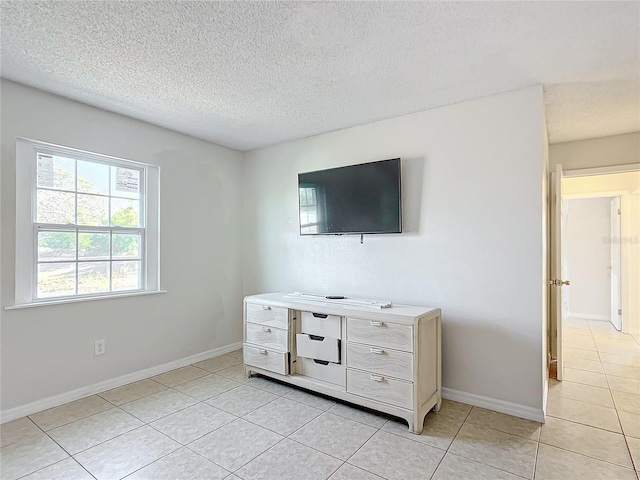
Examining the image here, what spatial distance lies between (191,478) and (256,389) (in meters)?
1.15

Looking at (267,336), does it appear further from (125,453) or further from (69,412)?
(69,412)

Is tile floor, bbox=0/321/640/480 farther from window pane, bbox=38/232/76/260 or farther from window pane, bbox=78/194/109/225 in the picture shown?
window pane, bbox=78/194/109/225

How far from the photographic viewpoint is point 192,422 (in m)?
2.36

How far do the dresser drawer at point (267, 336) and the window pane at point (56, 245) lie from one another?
5.14 feet

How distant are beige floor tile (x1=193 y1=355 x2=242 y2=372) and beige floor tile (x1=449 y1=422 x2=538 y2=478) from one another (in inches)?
88.4

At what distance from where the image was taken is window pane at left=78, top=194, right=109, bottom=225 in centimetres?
282

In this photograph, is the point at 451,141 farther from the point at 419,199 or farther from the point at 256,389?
the point at 256,389

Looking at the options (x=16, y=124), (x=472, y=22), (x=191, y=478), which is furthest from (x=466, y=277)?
(x=16, y=124)

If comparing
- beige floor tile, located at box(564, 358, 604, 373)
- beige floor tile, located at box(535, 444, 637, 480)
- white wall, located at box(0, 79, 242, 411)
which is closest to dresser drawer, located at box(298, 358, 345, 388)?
beige floor tile, located at box(535, 444, 637, 480)

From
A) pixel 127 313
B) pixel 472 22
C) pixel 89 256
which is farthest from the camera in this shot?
pixel 127 313

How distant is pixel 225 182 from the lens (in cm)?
401

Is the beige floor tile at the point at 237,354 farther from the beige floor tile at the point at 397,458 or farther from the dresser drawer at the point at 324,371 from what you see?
the beige floor tile at the point at 397,458

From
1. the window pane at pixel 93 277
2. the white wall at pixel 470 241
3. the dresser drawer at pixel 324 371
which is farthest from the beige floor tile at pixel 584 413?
the window pane at pixel 93 277

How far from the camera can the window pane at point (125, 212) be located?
3.05m
